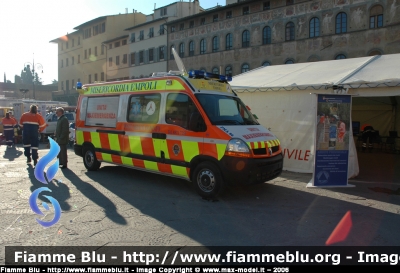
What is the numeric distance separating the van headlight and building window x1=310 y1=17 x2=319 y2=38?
25906 millimetres

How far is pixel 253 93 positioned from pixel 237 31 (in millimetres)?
25227

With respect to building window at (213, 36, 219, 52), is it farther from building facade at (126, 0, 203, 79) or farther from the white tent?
the white tent

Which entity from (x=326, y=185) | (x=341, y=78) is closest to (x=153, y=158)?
(x=326, y=185)

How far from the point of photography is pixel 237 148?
6.16m

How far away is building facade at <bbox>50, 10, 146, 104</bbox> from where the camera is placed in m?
53.9

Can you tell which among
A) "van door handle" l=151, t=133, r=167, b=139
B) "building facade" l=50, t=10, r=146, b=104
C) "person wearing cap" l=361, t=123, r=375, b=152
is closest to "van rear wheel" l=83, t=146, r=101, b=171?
"van door handle" l=151, t=133, r=167, b=139

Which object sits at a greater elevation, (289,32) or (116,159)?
(289,32)

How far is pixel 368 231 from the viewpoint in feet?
16.2

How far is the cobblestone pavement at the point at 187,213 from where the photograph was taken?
178 inches

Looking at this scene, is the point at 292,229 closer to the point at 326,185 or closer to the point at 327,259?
the point at 327,259

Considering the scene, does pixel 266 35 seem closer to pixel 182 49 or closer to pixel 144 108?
pixel 182 49

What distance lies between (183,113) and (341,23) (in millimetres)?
25488

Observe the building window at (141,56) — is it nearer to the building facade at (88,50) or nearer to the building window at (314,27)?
the building facade at (88,50)

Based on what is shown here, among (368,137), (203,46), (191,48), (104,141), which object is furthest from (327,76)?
(191,48)
